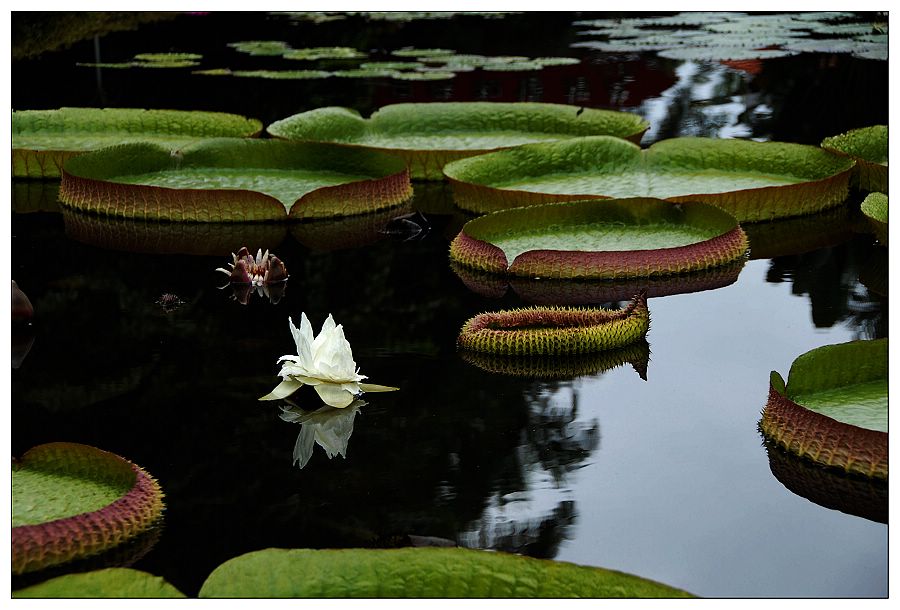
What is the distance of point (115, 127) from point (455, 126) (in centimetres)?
185

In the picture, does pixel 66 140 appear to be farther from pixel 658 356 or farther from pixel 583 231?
pixel 658 356

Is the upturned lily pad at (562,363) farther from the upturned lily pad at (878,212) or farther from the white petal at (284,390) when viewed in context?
the upturned lily pad at (878,212)

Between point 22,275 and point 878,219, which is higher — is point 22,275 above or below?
below

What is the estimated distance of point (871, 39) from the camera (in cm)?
1124

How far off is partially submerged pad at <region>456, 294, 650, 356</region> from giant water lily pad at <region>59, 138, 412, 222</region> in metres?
1.72

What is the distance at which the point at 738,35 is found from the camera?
1203 centimetres

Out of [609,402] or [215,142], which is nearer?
[609,402]

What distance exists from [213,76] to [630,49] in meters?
3.75

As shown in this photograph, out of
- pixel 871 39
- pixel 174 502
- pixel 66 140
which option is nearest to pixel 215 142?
pixel 66 140

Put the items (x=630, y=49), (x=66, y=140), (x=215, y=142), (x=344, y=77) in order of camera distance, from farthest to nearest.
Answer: (x=630, y=49), (x=344, y=77), (x=66, y=140), (x=215, y=142)

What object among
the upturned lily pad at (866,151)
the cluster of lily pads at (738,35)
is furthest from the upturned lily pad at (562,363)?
the cluster of lily pads at (738,35)

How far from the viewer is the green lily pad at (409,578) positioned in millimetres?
1968

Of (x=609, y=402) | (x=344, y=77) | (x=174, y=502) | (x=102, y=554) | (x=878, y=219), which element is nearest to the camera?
(x=102, y=554)

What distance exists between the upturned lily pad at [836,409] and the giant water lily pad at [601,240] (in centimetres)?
137
